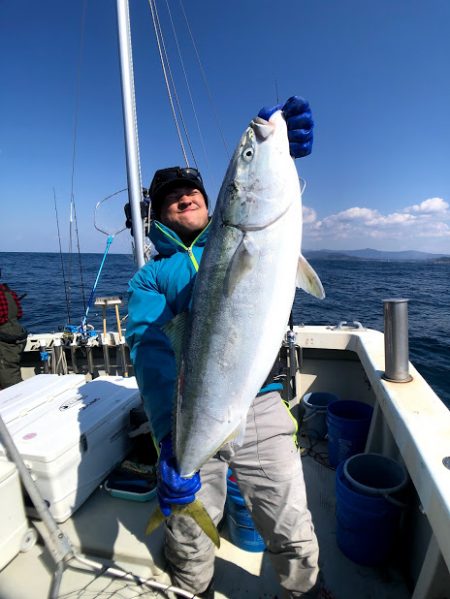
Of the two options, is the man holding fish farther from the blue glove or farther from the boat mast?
the boat mast

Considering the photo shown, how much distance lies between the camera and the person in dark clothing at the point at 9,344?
5.79 m

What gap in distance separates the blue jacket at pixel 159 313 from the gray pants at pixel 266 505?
27 centimetres

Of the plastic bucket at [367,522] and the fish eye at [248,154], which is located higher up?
the fish eye at [248,154]

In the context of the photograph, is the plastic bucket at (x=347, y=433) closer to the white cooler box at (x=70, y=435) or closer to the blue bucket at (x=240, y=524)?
the blue bucket at (x=240, y=524)

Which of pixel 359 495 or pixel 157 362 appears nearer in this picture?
pixel 157 362

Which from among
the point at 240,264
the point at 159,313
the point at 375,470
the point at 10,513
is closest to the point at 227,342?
the point at 240,264

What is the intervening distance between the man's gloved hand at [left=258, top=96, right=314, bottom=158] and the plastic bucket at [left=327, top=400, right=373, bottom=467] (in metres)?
2.97

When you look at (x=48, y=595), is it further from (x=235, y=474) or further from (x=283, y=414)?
(x=283, y=414)

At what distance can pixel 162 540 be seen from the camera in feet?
8.35

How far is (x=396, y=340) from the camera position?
2676 mm

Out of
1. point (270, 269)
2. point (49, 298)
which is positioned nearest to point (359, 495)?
point (270, 269)

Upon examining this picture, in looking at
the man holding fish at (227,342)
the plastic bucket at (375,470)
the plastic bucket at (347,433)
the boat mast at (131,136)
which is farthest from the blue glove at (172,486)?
the boat mast at (131,136)

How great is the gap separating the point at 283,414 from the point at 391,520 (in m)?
1.25

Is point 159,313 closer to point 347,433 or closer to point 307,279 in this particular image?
point 307,279
